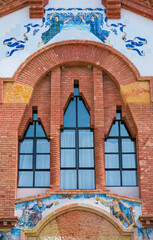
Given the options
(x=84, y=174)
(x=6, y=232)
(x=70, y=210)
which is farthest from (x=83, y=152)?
(x=6, y=232)

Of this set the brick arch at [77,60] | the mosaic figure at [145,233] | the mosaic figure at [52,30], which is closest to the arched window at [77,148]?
the brick arch at [77,60]

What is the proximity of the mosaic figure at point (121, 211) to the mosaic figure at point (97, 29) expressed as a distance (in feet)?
16.8

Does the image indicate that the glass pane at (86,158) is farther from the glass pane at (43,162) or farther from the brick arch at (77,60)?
the brick arch at (77,60)

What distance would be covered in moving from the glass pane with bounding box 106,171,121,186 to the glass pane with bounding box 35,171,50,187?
5.58 ft

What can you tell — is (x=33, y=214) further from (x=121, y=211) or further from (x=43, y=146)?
(x=121, y=211)

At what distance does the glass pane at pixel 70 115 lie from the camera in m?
19.6

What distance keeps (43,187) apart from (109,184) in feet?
6.13

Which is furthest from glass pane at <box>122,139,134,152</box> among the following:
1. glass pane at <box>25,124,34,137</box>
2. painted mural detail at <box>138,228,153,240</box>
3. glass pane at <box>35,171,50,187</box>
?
glass pane at <box>25,124,34,137</box>

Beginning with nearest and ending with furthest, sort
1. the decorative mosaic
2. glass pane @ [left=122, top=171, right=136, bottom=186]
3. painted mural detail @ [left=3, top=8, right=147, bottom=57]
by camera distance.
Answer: the decorative mosaic
glass pane @ [left=122, top=171, right=136, bottom=186]
painted mural detail @ [left=3, top=8, right=147, bottom=57]

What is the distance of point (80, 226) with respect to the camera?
17859mm

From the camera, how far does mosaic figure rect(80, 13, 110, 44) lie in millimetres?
20328

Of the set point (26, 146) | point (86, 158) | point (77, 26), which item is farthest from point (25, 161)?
point (77, 26)

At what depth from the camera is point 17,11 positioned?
20.9m

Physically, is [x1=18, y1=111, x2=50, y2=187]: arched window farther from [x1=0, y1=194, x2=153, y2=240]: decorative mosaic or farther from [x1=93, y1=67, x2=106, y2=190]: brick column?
[x1=93, y1=67, x2=106, y2=190]: brick column
